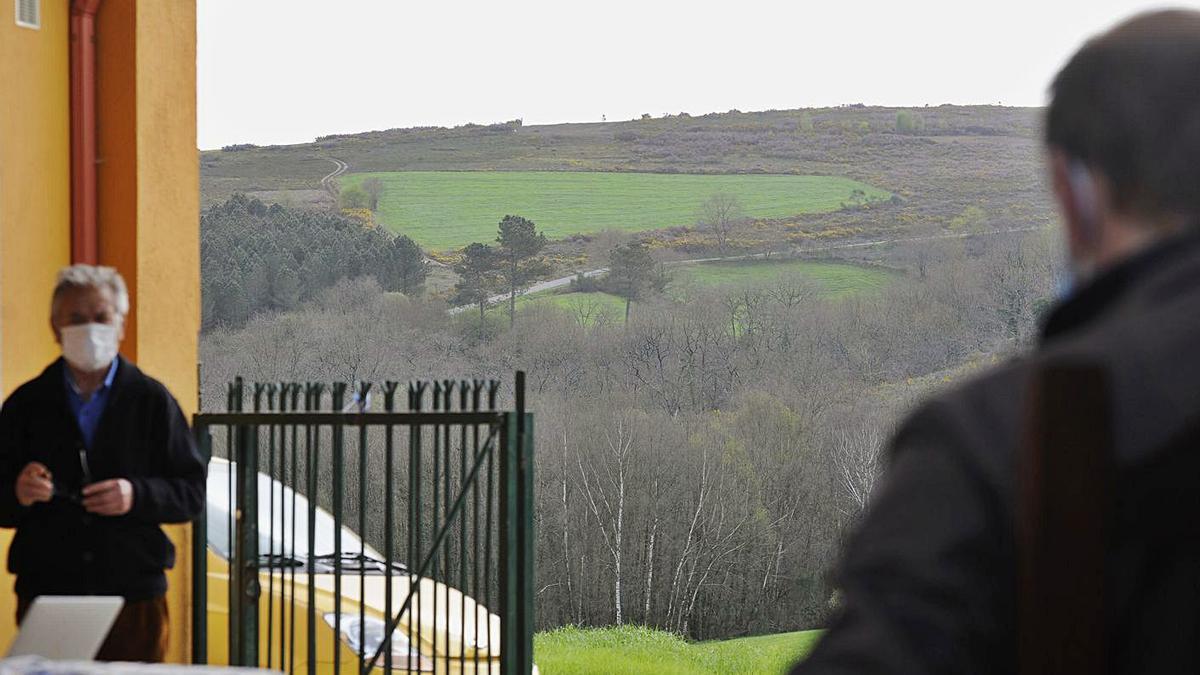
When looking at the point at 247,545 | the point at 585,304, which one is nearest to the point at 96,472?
the point at 247,545

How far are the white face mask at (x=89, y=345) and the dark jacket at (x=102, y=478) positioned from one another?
0.19 feet

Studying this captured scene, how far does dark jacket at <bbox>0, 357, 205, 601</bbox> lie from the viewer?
378cm

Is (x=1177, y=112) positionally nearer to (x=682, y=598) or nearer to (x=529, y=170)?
(x=682, y=598)

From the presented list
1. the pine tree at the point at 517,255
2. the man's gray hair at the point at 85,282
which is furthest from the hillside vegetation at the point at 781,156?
the man's gray hair at the point at 85,282

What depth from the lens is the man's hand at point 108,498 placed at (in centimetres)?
370

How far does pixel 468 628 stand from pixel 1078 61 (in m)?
5.88

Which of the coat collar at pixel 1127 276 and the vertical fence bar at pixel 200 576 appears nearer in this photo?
the coat collar at pixel 1127 276

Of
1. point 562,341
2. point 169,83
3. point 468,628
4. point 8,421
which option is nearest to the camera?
point 8,421

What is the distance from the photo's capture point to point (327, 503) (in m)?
36.9

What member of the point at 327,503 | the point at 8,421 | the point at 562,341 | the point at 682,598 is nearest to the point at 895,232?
the point at 562,341

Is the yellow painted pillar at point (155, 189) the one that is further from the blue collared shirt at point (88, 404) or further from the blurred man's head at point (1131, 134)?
the blurred man's head at point (1131, 134)

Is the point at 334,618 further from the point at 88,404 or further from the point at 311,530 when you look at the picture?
the point at 88,404

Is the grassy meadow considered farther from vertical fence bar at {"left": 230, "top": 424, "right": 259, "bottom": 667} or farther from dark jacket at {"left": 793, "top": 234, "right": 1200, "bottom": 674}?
dark jacket at {"left": 793, "top": 234, "right": 1200, "bottom": 674}

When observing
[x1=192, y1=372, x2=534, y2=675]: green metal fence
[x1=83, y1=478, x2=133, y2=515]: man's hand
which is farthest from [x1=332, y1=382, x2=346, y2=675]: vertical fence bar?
[x1=83, y1=478, x2=133, y2=515]: man's hand
